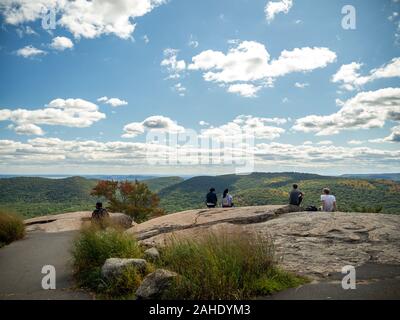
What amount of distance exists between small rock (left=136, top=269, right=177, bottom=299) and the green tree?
31519 mm

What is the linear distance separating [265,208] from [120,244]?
7239 mm

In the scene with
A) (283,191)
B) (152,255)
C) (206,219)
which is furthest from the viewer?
(283,191)

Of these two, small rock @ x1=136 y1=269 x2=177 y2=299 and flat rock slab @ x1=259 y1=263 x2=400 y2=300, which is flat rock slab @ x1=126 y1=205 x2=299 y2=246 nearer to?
small rock @ x1=136 y1=269 x2=177 y2=299

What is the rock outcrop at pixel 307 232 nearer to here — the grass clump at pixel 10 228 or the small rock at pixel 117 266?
the small rock at pixel 117 266

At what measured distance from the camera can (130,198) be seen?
39.1m

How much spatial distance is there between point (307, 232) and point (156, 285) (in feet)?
20.4

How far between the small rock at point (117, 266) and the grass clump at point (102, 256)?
119 millimetres

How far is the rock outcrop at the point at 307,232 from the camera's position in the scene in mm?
8406

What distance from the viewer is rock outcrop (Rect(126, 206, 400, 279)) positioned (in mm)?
8406

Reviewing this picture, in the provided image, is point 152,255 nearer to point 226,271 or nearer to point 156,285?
point 156,285

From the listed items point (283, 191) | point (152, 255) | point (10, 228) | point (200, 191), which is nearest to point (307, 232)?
point (152, 255)

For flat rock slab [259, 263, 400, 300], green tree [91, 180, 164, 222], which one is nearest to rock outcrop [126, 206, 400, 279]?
flat rock slab [259, 263, 400, 300]
